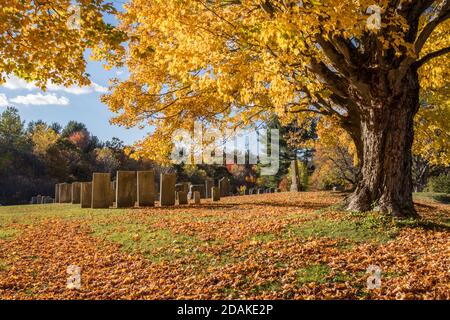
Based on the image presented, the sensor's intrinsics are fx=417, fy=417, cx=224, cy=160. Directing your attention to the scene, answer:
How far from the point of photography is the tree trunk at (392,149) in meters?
11.2

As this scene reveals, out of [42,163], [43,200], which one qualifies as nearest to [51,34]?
[43,200]

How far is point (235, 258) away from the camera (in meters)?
8.25

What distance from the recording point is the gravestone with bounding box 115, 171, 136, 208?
1812 cm

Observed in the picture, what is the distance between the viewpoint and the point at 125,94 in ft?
58.8

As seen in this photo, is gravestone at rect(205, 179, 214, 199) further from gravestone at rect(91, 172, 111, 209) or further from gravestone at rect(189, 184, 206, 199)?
gravestone at rect(91, 172, 111, 209)

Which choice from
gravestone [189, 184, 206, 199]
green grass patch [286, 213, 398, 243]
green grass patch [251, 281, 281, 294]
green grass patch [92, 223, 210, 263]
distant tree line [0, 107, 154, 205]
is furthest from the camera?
distant tree line [0, 107, 154, 205]

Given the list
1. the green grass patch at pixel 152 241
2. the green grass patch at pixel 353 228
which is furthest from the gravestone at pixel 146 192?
the green grass patch at pixel 353 228

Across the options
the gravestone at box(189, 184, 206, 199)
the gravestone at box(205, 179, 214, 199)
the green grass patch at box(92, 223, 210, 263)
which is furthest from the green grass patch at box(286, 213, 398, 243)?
the gravestone at box(205, 179, 214, 199)

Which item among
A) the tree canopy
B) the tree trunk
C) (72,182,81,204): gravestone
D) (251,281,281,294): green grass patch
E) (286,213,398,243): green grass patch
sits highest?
the tree canopy

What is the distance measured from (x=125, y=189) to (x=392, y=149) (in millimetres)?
11536

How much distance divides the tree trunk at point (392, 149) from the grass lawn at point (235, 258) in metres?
0.73

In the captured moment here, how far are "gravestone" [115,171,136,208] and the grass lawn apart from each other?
5192mm

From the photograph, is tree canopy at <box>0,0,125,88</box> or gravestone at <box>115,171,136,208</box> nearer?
tree canopy at <box>0,0,125,88</box>

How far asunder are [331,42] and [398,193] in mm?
4449
